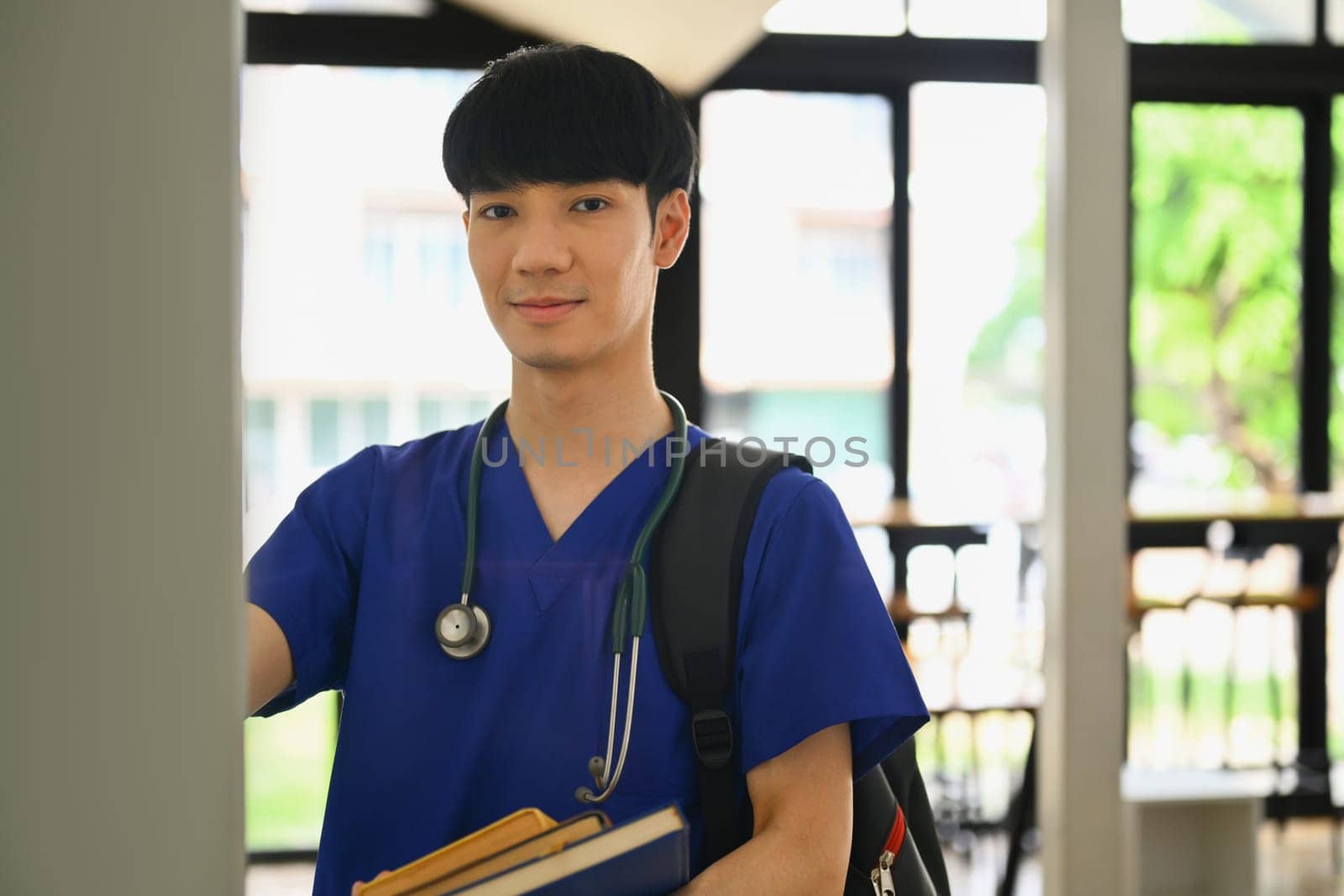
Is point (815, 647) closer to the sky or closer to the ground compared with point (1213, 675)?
closer to the sky

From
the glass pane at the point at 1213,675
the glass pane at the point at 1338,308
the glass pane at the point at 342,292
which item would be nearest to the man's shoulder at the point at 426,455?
the glass pane at the point at 342,292

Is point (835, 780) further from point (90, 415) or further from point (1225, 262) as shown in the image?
point (1225, 262)

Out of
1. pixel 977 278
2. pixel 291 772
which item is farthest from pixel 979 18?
pixel 291 772

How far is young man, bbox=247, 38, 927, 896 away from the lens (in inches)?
29.5

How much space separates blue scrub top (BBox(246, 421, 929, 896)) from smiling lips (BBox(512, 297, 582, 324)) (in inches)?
3.9

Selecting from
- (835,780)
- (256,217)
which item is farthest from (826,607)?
(256,217)

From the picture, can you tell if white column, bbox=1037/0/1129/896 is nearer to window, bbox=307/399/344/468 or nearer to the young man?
the young man

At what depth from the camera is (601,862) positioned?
634 millimetres

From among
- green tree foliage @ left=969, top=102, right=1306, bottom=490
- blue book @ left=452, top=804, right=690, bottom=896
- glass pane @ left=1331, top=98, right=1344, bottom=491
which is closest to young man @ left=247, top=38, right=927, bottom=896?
blue book @ left=452, top=804, right=690, bottom=896

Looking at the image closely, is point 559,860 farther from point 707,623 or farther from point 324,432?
point 324,432

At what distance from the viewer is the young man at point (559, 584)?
75 cm

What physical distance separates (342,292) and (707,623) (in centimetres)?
33

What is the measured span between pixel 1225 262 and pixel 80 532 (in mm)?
3454

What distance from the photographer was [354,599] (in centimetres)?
82
